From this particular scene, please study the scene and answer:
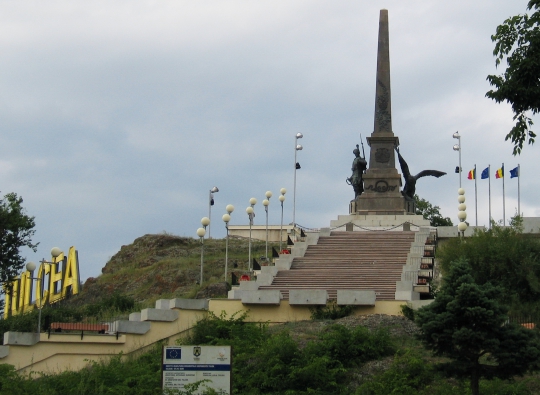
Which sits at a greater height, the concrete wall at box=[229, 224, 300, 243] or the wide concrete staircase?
the concrete wall at box=[229, 224, 300, 243]

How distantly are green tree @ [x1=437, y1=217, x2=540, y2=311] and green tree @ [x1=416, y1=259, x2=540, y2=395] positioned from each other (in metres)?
12.1

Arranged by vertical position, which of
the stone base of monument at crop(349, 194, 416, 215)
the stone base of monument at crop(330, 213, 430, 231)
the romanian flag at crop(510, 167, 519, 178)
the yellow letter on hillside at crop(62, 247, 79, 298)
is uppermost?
the romanian flag at crop(510, 167, 519, 178)

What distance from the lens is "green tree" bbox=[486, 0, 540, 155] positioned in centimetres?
2150

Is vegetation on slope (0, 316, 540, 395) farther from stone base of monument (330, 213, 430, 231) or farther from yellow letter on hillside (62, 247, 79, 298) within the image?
stone base of monument (330, 213, 430, 231)

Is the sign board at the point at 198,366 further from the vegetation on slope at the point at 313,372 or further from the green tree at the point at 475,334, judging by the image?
the green tree at the point at 475,334

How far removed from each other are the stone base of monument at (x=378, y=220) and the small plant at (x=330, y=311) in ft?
60.2

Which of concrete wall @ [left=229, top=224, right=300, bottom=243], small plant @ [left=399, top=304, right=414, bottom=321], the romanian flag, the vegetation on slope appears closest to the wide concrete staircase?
small plant @ [left=399, top=304, right=414, bottom=321]

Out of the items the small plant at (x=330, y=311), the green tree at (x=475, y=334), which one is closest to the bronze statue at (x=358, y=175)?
the small plant at (x=330, y=311)

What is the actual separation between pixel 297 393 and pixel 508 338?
4818 mm

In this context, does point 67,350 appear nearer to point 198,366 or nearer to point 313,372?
point 313,372

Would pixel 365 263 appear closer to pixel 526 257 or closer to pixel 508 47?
pixel 526 257

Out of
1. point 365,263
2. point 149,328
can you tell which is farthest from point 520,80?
point 365,263

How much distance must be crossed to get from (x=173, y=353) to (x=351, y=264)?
2169cm

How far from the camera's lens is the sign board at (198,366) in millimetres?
20562
